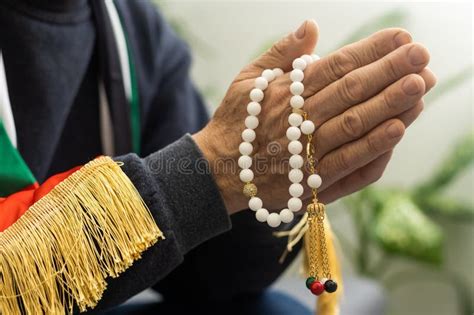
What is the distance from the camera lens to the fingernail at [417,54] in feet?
1.74

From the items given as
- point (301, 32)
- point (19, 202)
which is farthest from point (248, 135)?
point (19, 202)

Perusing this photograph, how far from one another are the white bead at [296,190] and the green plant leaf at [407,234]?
905 millimetres

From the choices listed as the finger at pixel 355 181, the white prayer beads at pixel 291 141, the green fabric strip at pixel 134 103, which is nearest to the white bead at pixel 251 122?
the white prayer beads at pixel 291 141

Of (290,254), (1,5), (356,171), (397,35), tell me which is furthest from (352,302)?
(1,5)

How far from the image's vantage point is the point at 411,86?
531mm

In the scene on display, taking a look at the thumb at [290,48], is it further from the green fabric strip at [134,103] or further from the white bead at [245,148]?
the green fabric strip at [134,103]

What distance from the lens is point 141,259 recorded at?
0.59 m

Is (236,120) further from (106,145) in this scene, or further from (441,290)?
(441,290)

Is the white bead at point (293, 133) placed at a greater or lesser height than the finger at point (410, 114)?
greater

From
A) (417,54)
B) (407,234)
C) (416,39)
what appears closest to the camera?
(417,54)

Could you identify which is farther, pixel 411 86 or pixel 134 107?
pixel 134 107

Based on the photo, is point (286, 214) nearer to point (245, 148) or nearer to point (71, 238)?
point (245, 148)

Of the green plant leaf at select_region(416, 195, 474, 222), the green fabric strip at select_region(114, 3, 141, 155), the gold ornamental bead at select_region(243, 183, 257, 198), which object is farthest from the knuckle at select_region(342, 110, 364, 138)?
the green plant leaf at select_region(416, 195, 474, 222)

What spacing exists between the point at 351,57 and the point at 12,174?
0.37 m
